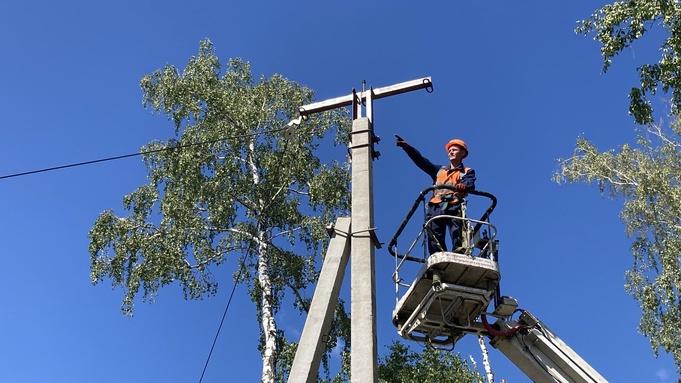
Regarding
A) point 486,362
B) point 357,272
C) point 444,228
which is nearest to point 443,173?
point 444,228

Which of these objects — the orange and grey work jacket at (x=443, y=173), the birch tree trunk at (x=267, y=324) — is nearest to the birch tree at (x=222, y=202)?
the birch tree trunk at (x=267, y=324)

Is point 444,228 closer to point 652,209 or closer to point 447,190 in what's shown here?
point 447,190

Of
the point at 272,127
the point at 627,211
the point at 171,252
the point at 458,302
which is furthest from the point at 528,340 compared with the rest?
the point at 627,211

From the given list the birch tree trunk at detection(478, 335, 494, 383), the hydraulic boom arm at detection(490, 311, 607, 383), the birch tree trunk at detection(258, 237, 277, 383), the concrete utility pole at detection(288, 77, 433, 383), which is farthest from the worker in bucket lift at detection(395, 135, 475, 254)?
the birch tree trunk at detection(478, 335, 494, 383)

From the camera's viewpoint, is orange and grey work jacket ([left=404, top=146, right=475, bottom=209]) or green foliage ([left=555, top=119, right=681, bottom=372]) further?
green foliage ([left=555, top=119, right=681, bottom=372])

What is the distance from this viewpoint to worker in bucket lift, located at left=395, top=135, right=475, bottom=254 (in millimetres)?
6797

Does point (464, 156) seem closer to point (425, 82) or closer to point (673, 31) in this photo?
point (425, 82)

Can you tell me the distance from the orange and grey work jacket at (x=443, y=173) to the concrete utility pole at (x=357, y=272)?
0.81 m

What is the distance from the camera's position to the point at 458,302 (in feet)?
20.6

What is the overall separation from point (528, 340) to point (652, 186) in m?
12.8

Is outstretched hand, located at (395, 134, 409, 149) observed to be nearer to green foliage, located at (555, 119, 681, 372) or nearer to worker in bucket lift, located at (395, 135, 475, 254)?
worker in bucket lift, located at (395, 135, 475, 254)

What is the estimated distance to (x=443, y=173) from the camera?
284 inches

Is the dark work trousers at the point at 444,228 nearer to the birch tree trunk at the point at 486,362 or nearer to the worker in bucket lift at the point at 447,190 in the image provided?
the worker in bucket lift at the point at 447,190

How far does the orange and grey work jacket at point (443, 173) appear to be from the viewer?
22.8ft
